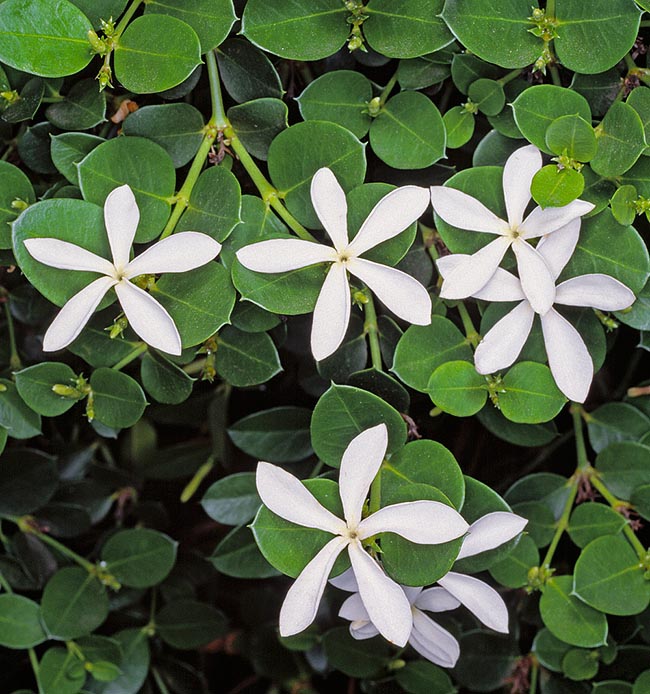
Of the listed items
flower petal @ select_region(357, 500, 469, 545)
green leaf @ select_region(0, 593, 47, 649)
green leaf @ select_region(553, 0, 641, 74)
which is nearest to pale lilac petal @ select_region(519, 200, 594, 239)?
green leaf @ select_region(553, 0, 641, 74)

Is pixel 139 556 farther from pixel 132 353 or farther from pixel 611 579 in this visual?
pixel 611 579

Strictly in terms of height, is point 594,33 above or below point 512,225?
above

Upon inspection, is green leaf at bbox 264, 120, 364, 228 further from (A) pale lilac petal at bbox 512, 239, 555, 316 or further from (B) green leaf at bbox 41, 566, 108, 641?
(B) green leaf at bbox 41, 566, 108, 641

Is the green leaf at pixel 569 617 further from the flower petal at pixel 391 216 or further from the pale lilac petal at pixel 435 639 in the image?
the flower petal at pixel 391 216

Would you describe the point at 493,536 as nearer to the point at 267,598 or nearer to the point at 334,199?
the point at 334,199

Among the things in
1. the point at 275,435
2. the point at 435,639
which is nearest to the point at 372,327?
the point at 275,435

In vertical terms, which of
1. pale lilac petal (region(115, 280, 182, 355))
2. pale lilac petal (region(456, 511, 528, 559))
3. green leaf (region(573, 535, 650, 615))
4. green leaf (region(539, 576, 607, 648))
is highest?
pale lilac petal (region(115, 280, 182, 355))

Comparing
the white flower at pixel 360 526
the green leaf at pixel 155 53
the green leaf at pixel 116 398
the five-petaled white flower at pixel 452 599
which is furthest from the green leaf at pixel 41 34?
the five-petaled white flower at pixel 452 599
